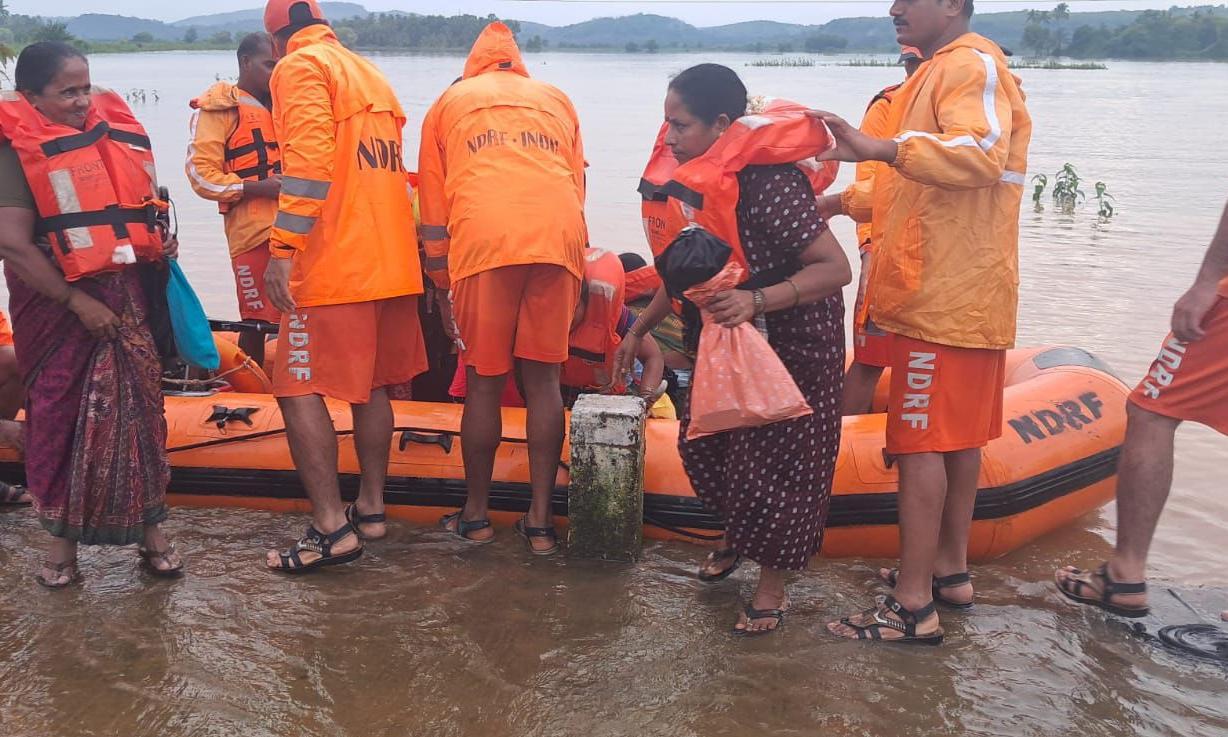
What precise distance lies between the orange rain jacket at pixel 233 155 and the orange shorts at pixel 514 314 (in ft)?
5.53

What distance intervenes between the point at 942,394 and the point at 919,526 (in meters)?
0.42

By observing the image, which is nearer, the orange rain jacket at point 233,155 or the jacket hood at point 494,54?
the jacket hood at point 494,54

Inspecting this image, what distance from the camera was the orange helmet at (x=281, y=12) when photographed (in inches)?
136

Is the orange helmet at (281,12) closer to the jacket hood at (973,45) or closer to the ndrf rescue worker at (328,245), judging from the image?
the ndrf rescue worker at (328,245)

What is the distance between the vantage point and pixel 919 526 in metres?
3.05

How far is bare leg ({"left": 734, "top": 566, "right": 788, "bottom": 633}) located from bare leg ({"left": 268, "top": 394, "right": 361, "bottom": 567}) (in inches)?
55.0

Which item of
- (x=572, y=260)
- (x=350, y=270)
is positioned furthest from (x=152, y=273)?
(x=572, y=260)

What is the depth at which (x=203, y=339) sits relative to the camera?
3.48 m

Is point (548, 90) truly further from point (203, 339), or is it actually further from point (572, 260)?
Result: point (203, 339)

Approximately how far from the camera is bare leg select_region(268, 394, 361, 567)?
3.42m

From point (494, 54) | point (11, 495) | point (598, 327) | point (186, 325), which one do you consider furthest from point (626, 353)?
point (11, 495)

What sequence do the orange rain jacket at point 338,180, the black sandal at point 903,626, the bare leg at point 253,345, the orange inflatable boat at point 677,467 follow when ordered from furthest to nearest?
the bare leg at point 253,345, the orange inflatable boat at point 677,467, the orange rain jacket at point 338,180, the black sandal at point 903,626

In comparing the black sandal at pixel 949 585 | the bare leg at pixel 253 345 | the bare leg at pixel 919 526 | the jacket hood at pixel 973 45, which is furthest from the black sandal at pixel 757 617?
the bare leg at pixel 253 345

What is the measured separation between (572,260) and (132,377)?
4.90ft
